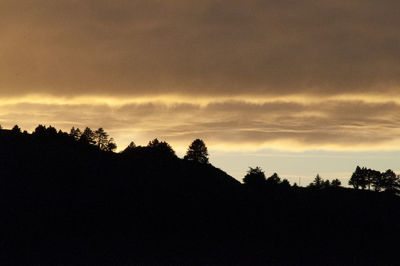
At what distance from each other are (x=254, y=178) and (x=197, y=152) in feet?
68.6

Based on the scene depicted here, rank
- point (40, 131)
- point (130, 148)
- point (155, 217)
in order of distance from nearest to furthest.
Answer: point (155, 217) < point (40, 131) < point (130, 148)

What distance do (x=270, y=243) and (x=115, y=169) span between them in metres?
51.1

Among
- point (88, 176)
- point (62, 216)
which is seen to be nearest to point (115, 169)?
point (88, 176)

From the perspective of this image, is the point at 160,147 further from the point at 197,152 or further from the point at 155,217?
the point at 155,217

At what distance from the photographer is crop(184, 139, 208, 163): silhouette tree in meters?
181

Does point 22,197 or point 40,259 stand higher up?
point 22,197

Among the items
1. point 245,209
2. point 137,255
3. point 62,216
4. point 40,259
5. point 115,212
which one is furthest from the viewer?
point 245,209

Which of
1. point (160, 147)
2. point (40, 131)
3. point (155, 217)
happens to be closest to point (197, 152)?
point (160, 147)

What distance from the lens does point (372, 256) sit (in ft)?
376

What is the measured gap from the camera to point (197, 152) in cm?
18262

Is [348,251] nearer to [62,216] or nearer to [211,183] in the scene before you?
[211,183]

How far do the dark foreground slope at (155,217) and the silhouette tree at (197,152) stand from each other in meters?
14.1

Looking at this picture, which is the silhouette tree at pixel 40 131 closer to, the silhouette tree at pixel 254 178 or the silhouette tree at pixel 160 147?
the silhouette tree at pixel 160 147

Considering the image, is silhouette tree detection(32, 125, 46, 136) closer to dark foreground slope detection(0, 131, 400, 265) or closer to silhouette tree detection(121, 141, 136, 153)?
dark foreground slope detection(0, 131, 400, 265)
